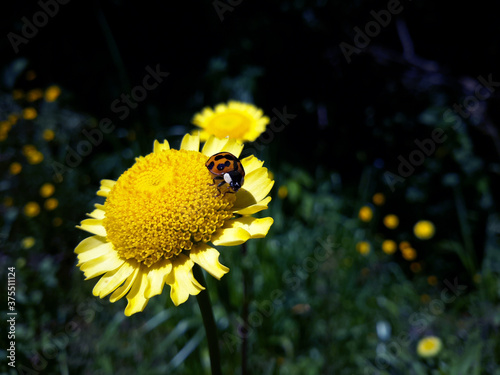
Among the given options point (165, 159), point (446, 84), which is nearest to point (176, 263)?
point (165, 159)

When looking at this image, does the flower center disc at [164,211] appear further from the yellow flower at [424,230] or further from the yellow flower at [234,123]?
the yellow flower at [424,230]

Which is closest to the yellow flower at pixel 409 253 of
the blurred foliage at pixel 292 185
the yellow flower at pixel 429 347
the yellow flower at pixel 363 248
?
the blurred foliage at pixel 292 185

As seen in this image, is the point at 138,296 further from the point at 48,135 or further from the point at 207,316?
the point at 48,135

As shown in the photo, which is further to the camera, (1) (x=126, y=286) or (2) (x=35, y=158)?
(2) (x=35, y=158)

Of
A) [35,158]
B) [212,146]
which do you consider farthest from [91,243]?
[35,158]

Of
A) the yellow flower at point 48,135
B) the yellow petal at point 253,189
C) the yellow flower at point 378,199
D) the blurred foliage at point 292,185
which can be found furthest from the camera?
the yellow flower at point 48,135

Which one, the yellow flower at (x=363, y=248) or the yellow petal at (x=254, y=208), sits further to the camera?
the yellow flower at (x=363, y=248)
